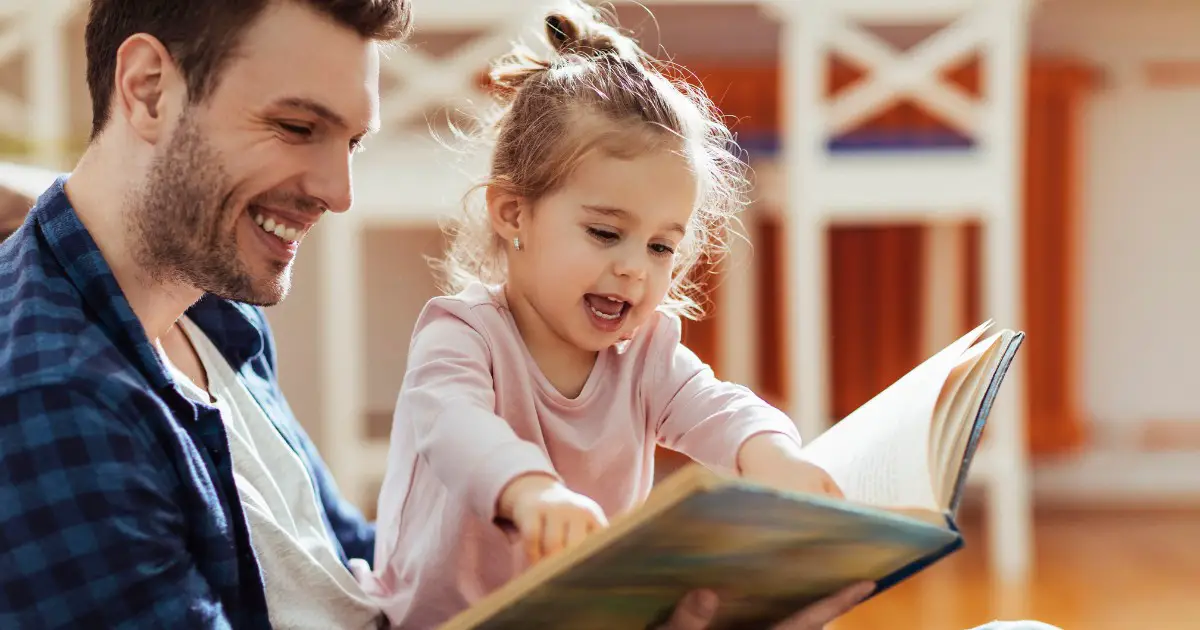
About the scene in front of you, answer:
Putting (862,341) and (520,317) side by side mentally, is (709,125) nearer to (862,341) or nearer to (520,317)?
(520,317)

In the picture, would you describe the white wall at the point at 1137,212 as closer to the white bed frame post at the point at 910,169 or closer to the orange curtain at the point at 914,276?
the orange curtain at the point at 914,276

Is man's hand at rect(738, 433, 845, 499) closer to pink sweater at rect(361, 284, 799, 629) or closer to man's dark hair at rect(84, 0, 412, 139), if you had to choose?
pink sweater at rect(361, 284, 799, 629)

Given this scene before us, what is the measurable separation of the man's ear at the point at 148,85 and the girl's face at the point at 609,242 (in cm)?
29

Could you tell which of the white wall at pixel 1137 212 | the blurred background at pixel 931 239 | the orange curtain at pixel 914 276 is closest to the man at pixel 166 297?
the blurred background at pixel 931 239

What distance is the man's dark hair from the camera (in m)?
0.79

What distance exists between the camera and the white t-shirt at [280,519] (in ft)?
2.92

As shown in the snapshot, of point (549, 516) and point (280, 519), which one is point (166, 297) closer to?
point (280, 519)

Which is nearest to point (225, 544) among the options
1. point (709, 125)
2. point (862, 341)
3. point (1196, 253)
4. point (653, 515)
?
point (653, 515)

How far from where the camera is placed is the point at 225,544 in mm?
776

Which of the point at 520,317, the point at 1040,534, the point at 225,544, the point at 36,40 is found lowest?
the point at 1040,534

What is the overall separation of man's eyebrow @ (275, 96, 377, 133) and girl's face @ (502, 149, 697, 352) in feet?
0.63

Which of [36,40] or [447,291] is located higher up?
[36,40]

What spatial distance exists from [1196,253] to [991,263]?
88 centimetres

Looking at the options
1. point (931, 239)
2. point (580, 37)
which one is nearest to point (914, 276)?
point (931, 239)
